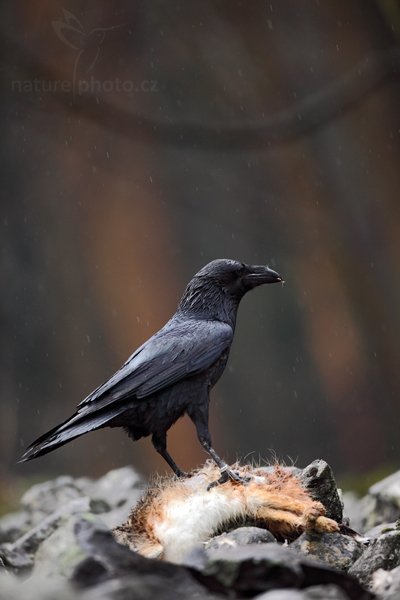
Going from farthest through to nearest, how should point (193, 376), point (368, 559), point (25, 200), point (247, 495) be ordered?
point (25, 200) < point (193, 376) < point (247, 495) < point (368, 559)

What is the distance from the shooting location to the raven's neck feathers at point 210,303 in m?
3.79

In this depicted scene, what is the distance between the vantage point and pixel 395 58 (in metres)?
7.88

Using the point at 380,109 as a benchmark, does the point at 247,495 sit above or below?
below

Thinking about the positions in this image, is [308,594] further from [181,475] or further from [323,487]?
[181,475]

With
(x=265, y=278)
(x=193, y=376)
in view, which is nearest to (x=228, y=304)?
(x=265, y=278)

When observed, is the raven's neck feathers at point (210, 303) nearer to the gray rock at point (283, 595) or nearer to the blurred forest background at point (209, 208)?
the gray rock at point (283, 595)

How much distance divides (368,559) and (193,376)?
119cm

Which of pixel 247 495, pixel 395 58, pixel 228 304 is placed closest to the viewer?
pixel 247 495

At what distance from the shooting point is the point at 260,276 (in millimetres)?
3842

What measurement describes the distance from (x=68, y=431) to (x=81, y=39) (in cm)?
582

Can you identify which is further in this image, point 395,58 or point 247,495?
point 395,58

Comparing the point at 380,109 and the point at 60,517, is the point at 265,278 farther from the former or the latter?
the point at 380,109

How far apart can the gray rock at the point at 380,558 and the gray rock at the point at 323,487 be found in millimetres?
496

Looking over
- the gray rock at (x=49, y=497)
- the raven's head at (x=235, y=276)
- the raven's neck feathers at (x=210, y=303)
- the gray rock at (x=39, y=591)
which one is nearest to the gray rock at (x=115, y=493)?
the gray rock at (x=49, y=497)
